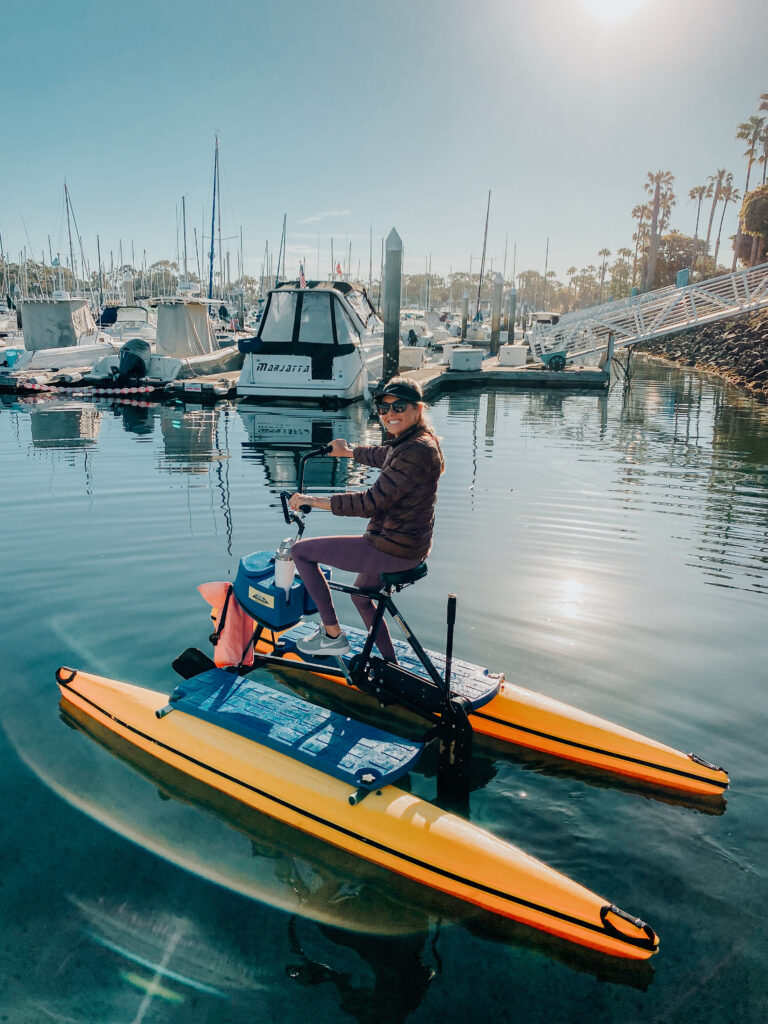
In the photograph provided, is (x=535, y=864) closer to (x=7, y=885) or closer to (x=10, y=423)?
(x=7, y=885)

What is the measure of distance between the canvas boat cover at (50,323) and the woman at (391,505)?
103 feet

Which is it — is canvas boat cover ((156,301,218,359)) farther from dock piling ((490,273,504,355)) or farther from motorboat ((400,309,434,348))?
dock piling ((490,273,504,355))

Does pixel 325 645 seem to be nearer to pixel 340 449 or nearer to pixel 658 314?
pixel 340 449

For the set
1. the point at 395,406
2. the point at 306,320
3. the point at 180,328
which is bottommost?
the point at 395,406

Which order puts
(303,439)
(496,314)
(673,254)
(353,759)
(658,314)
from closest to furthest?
(353,759) → (303,439) → (658,314) → (496,314) → (673,254)

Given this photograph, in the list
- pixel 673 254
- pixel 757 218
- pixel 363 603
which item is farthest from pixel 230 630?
pixel 673 254

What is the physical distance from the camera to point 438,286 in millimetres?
183750

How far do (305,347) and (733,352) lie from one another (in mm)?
25903

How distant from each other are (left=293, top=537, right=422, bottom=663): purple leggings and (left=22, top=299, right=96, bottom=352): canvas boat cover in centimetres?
3137

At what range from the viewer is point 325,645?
474 centimetres

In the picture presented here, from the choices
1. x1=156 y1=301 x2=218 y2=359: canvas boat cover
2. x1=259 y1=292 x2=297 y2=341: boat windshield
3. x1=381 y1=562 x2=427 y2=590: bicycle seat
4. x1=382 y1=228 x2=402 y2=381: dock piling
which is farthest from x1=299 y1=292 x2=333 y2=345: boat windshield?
x1=381 y1=562 x2=427 y2=590: bicycle seat

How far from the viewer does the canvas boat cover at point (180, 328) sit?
2970 cm

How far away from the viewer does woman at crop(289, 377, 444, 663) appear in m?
4.18

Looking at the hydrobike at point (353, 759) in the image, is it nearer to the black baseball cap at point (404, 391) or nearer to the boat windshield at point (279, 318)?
the black baseball cap at point (404, 391)
